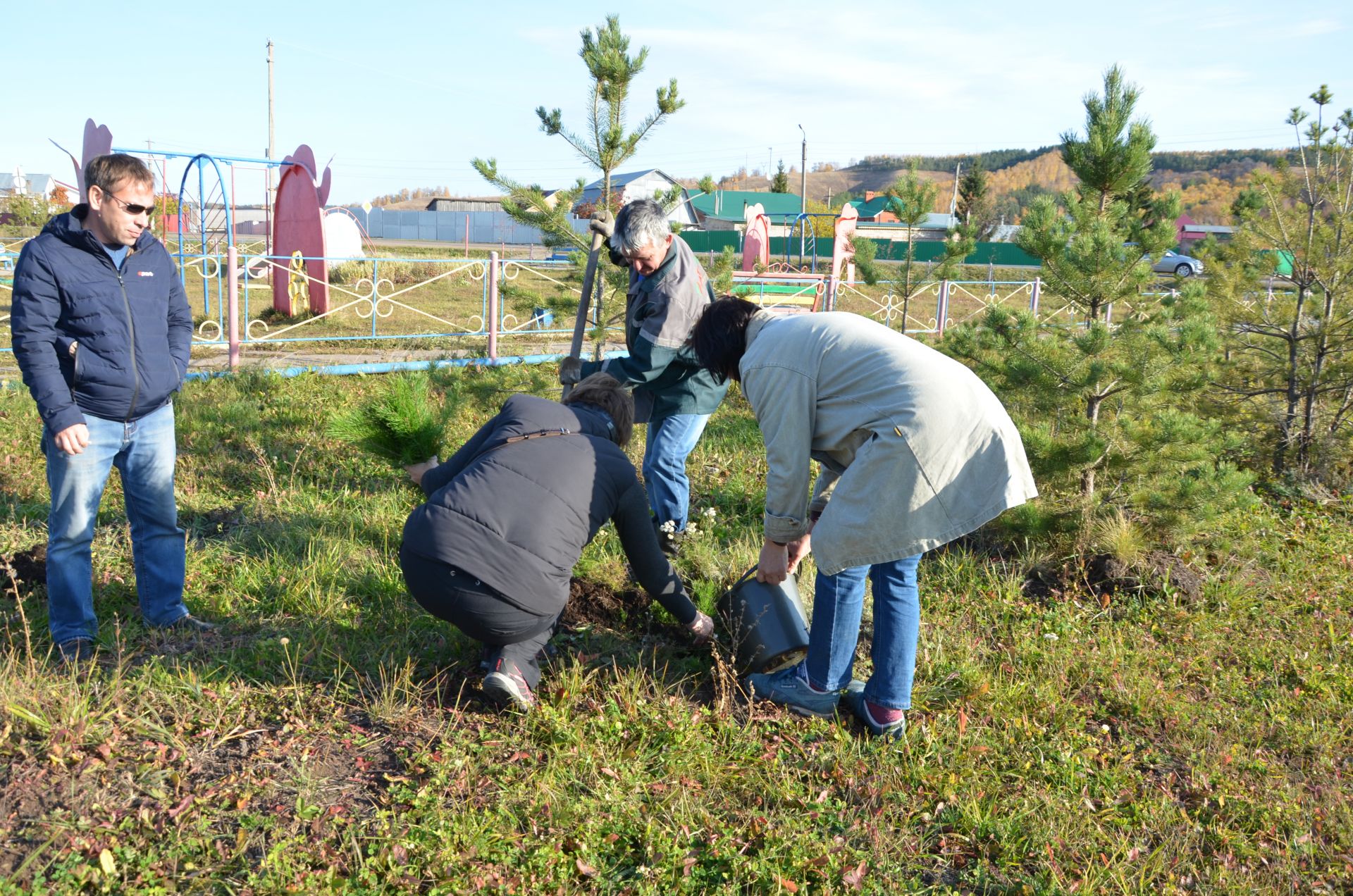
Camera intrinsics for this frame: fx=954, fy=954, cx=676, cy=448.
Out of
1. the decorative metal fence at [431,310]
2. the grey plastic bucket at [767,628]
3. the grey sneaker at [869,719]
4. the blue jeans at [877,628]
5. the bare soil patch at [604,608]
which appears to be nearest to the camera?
the blue jeans at [877,628]

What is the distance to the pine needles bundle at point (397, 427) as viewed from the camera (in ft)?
12.5

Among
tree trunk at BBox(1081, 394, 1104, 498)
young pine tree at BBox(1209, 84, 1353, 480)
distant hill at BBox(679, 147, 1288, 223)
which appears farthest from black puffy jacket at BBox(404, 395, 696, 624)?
distant hill at BBox(679, 147, 1288, 223)

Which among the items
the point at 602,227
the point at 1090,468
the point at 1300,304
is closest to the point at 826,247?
the point at 1300,304

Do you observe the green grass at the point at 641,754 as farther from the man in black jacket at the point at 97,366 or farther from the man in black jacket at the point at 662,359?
the man in black jacket at the point at 662,359

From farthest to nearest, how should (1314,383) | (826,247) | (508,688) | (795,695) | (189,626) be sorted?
(826,247)
(1314,383)
(189,626)
(795,695)
(508,688)

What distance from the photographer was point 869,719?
2818 mm

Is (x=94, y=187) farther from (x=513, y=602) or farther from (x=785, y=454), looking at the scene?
(x=785, y=454)

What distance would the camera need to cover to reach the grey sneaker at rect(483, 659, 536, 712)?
2.64m

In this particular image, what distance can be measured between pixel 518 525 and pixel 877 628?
1.05 m

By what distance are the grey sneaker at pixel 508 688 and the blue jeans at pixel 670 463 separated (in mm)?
1253

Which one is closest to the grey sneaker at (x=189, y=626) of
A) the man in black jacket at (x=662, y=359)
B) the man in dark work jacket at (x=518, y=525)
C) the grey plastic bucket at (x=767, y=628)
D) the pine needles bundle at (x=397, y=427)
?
the pine needles bundle at (x=397, y=427)

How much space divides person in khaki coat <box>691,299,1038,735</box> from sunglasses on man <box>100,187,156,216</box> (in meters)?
1.73

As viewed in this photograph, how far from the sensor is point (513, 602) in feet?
8.41

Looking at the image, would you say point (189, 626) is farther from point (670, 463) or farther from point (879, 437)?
point (879, 437)
